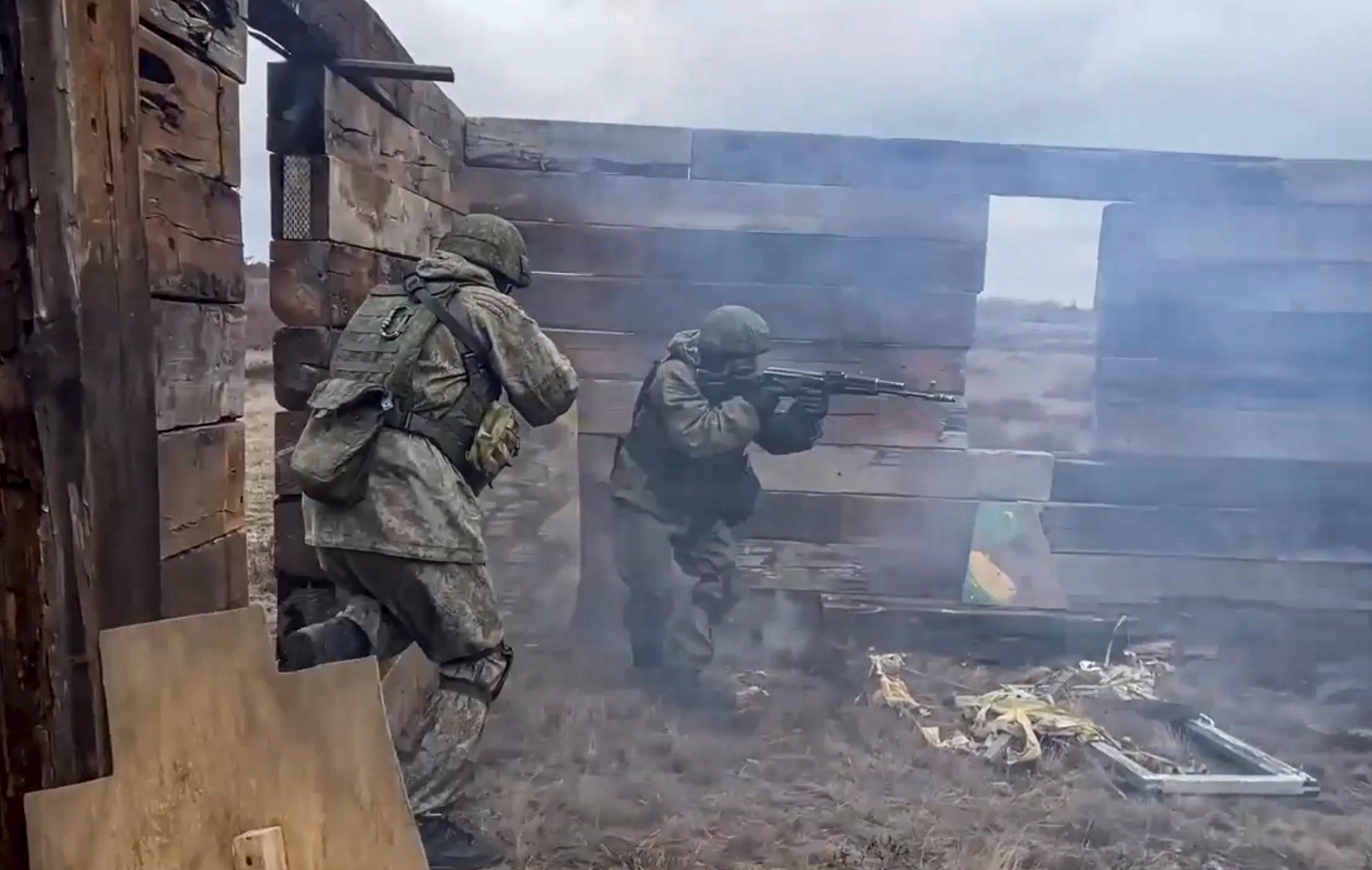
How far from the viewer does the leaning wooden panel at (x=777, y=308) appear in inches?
213

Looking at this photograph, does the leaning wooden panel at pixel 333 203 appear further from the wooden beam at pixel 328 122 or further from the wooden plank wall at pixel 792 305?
the wooden plank wall at pixel 792 305

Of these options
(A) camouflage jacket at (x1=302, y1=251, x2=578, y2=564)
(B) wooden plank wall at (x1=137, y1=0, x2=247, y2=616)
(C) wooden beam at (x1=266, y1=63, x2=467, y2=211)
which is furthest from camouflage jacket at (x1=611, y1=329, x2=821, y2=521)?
(B) wooden plank wall at (x1=137, y1=0, x2=247, y2=616)

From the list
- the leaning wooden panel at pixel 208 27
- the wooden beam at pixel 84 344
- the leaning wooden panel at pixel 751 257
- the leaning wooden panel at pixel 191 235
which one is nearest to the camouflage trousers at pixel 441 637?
the leaning wooden panel at pixel 191 235

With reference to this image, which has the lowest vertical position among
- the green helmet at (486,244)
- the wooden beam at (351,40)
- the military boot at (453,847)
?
the military boot at (453,847)

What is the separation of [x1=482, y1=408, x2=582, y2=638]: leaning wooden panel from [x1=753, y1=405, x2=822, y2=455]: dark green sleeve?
124 centimetres

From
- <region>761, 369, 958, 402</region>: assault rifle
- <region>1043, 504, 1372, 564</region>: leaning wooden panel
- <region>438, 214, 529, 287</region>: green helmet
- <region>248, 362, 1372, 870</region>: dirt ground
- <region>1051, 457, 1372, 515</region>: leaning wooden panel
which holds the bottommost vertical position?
<region>248, 362, 1372, 870</region>: dirt ground

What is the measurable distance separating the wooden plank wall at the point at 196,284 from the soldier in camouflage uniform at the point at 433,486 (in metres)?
0.38

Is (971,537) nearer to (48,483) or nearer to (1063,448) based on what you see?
(1063,448)

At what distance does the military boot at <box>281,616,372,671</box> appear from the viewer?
286 centimetres

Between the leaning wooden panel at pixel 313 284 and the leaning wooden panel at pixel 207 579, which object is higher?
the leaning wooden panel at pixel 313 284

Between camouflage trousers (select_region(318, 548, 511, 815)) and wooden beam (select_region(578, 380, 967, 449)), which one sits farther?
wooden beam (select_region(578, 380, 967, 449))

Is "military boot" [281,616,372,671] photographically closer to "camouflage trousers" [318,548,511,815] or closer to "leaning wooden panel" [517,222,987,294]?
"camouflage trousers" [318,548,511,815]

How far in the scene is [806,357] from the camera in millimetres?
5516

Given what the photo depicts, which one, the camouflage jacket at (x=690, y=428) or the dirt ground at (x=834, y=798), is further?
the camouflage jacket at (x=690, y=428)
